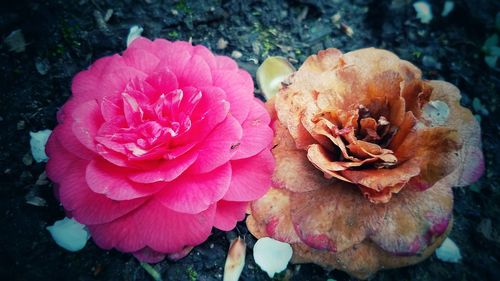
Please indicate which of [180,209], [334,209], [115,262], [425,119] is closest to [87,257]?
[115,262]

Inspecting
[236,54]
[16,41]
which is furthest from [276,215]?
[16,41]

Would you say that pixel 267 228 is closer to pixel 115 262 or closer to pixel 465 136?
pixel 115 262

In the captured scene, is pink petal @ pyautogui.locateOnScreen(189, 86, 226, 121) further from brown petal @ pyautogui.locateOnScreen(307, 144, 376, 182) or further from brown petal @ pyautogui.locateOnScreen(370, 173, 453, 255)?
brown petal @ pyautogui.locateOnScreen(370, 173, 453, 255)

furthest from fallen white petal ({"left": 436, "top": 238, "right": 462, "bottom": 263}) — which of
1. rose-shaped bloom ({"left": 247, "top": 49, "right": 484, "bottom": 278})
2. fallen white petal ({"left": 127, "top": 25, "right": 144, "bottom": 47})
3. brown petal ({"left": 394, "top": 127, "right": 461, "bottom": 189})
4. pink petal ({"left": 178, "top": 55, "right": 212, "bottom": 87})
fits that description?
fallen white petal ({"left": 127, "top": 25, "right": 144, "bottom": 47})

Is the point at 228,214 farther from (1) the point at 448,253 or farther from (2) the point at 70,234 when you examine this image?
(1) the point at 448,253

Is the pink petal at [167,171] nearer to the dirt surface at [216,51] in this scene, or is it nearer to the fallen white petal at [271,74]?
the dirt surface at [216,51]

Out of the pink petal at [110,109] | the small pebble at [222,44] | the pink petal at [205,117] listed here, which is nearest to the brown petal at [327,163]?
the pink petal at [205,117]
